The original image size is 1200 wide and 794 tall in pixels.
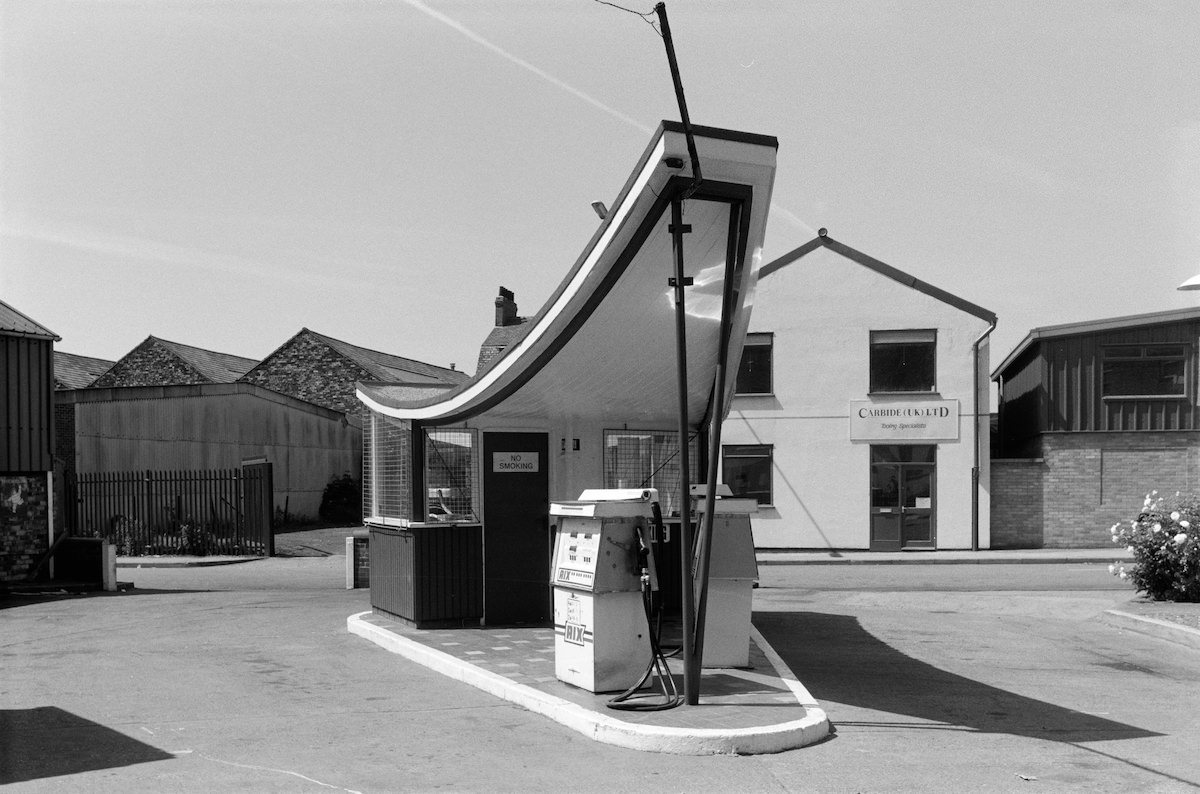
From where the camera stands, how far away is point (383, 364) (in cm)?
5175

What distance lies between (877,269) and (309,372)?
27.9m

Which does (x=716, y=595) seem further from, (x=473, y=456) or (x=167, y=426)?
(x=167, y=426)

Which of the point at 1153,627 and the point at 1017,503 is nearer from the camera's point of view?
the point at 1153,627

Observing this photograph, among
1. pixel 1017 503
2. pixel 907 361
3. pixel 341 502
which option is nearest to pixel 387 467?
pixel 907 361

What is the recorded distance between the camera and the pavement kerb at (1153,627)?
12.5 m

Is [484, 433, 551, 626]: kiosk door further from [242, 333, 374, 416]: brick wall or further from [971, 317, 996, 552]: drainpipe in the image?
[242, 333, 374, 416]: brick wall

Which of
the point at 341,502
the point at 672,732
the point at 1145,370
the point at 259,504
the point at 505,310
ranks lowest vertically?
Result: the point at 341,502

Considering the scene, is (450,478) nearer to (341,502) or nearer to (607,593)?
(607,593)

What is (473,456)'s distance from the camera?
12820mm

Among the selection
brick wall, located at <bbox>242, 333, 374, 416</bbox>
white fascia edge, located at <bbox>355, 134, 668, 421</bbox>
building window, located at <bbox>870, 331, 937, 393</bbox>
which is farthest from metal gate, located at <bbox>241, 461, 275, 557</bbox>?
brick wall, located at <bbox>242, 333, 374, 416</bbox>

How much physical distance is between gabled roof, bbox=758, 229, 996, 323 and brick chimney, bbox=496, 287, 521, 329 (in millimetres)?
14192

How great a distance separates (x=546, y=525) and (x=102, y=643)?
4955mm

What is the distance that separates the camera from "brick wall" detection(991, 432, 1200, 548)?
2742 cm

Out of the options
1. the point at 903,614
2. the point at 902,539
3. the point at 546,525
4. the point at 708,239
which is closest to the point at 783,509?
the point at 902,539
